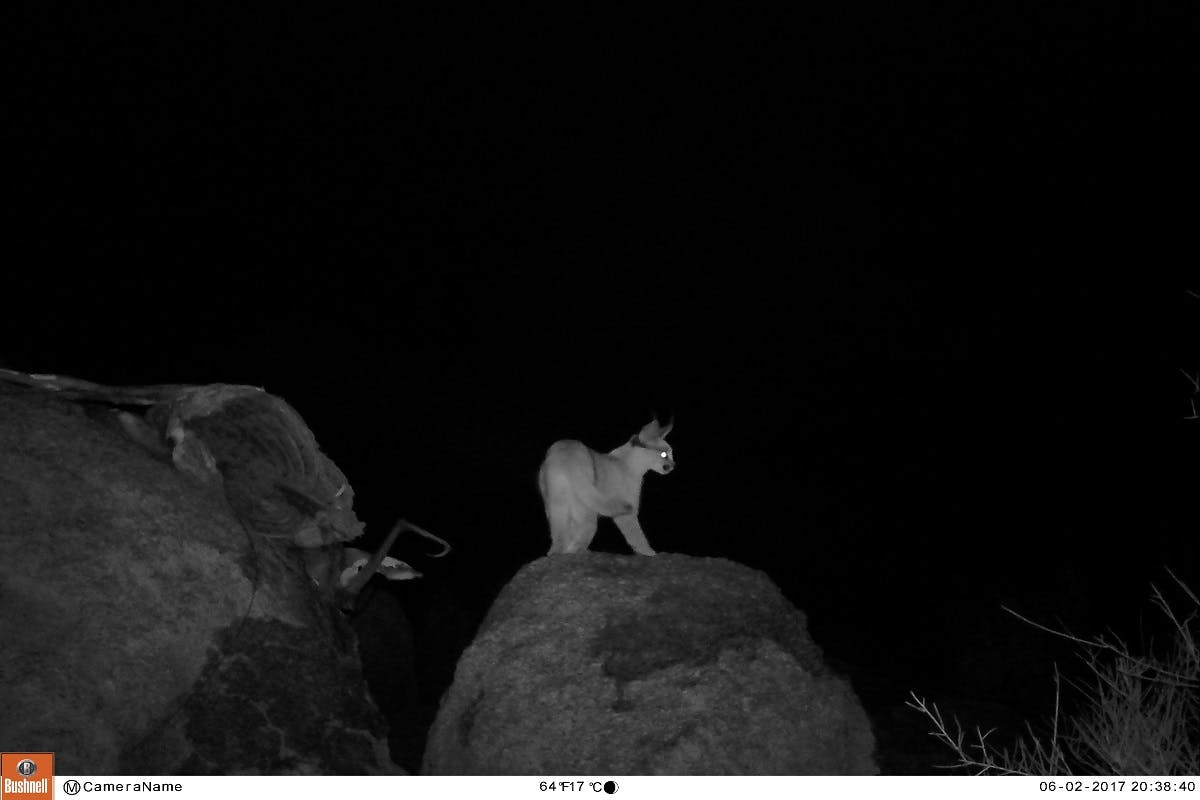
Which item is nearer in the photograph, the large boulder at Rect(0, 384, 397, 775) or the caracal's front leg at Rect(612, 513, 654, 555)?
the large boulder at Rect(0, 384, 397, 775)

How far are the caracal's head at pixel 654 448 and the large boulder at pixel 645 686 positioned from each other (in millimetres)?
1848

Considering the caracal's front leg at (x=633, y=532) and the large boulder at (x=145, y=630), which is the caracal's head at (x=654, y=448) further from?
the large boulder at (x=145, y=630)

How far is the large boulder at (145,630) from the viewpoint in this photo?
4.76 metres

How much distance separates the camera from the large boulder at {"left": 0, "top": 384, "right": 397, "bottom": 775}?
15.6ft

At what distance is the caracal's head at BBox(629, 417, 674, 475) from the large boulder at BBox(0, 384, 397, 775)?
3177mm

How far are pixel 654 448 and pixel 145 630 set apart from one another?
13.9 ft

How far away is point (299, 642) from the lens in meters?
5.46
